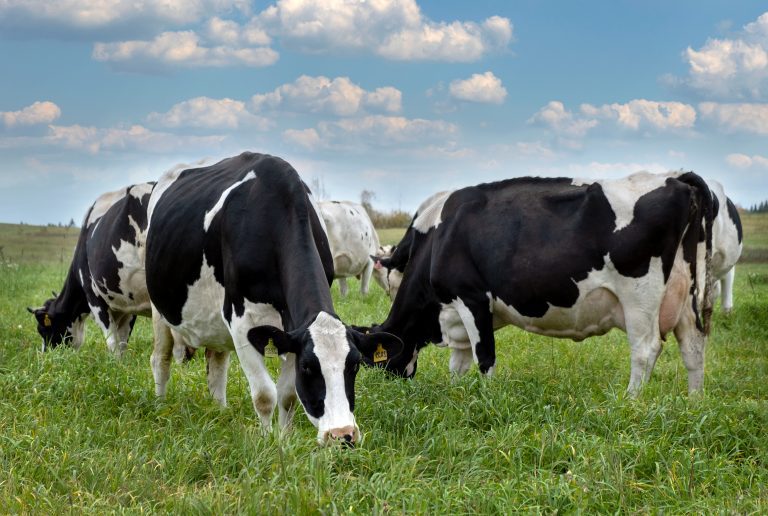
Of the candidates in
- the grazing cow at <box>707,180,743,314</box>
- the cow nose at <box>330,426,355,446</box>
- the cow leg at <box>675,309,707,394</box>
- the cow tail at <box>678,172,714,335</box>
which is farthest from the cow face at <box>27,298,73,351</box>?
the grazing cow at <box>707,180,743,314</box>

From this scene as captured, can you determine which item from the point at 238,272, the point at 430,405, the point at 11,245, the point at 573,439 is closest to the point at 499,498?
the point at 573,439

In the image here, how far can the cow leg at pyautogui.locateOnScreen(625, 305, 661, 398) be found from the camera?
25.8 ft

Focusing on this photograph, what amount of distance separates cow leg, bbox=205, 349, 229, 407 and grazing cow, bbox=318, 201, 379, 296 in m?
10.6

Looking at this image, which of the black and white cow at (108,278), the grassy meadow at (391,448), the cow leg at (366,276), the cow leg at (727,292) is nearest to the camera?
the grassy meadow at (391,448)

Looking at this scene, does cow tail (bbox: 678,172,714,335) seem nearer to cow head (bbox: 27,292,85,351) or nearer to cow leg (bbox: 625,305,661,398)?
cow leg (bbox: 625,305,661,398)

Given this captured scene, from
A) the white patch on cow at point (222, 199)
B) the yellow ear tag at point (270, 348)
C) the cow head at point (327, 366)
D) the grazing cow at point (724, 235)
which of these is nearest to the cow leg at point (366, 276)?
the grazing cow at point (724, 235)

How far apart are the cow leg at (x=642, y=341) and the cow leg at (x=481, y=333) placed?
1365mm

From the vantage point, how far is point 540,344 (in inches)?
451

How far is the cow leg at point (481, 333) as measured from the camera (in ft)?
28.1

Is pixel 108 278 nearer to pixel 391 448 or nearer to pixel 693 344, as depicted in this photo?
pixel 391 448

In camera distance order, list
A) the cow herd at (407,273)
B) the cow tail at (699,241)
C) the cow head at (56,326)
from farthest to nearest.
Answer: the cow head at (56,326)
the cow tail at (699,241)
the cow herd at (407,273)

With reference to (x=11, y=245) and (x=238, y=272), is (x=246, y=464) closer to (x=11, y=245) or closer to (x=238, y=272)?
(x=238, y=272)

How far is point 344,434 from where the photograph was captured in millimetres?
5285

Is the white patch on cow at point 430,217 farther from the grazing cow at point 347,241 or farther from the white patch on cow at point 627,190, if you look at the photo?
Result: the grazing cow at point 347,241
